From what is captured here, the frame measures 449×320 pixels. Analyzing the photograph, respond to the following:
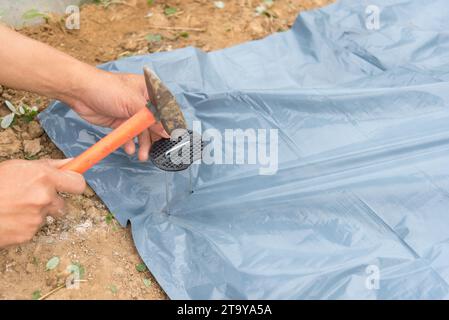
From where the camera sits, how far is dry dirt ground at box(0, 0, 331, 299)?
1534mm

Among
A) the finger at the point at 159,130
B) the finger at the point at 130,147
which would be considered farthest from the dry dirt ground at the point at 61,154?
the finger at the point at 159,130

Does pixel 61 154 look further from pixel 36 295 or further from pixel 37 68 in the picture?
pixel 36 295

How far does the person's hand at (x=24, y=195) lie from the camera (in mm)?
1308

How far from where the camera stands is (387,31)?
7.00 ft

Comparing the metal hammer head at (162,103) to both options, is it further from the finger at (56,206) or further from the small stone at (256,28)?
the small stone at (256,28)

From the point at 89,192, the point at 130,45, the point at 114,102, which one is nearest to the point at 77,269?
the point at 89,192

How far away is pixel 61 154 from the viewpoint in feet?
6.13

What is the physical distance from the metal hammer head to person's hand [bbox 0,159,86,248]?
0.30 meters

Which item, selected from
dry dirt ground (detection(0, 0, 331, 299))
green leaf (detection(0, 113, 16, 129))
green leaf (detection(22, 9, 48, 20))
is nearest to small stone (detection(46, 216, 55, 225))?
dry dirt ground (detection(0, 0, 331, 299))

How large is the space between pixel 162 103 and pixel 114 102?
29 cm

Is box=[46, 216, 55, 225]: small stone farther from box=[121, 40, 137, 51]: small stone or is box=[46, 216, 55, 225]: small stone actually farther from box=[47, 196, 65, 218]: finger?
box=[121, 40, 137, 51]: small stone

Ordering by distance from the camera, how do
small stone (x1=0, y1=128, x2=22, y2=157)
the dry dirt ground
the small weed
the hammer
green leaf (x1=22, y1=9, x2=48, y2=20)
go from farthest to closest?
green leaf (x1=22, y1=9, x2=48, y2=20) → the small weed → small stone (x1=0, y1=128, x2=22, y2=157) → the dry dirt ground → the hammer

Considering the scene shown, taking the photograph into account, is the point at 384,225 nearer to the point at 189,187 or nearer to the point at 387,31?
the point at 189,187
